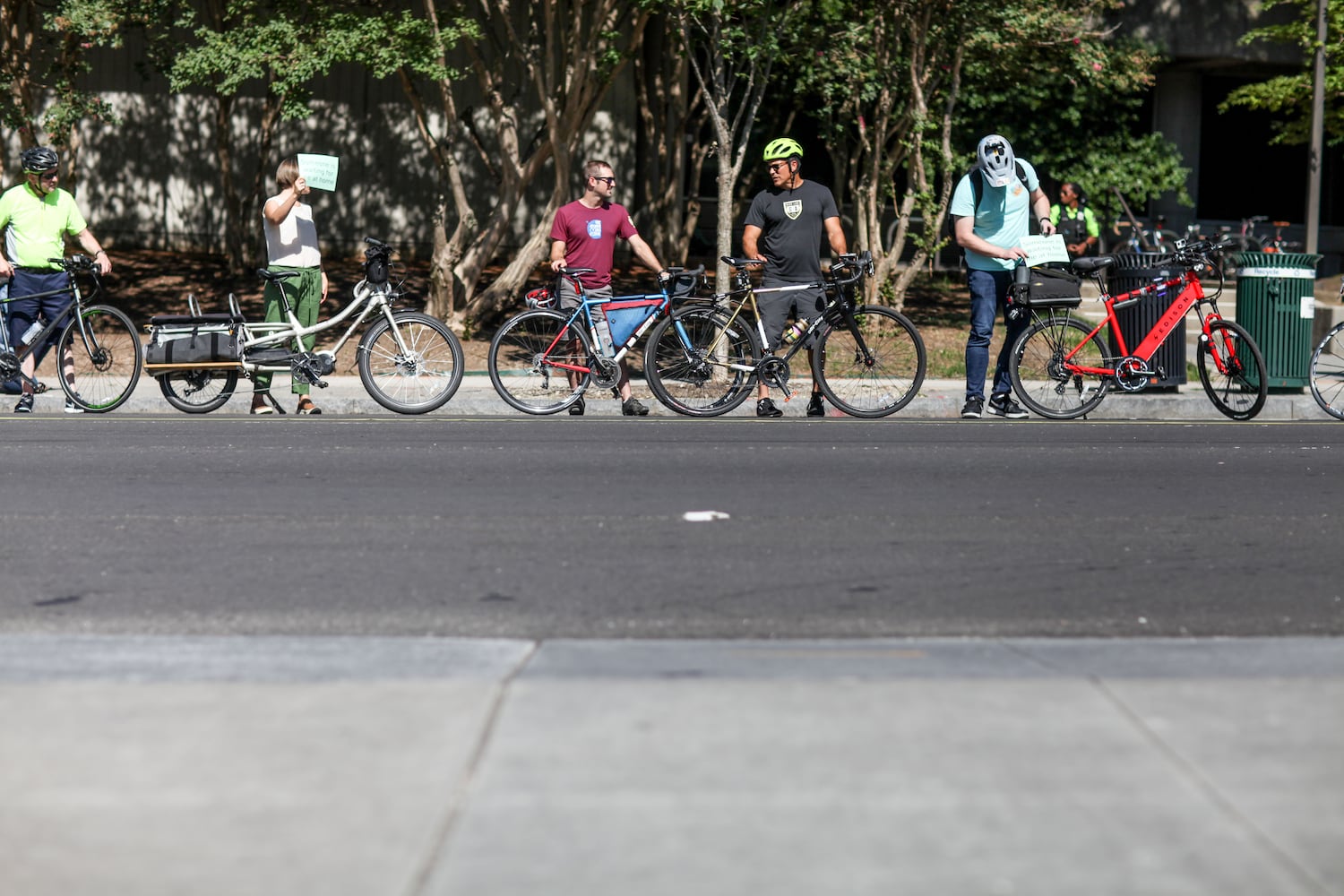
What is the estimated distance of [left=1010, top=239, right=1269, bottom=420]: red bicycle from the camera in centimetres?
1169

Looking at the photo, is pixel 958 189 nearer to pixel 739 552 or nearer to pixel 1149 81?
pixel 739 552

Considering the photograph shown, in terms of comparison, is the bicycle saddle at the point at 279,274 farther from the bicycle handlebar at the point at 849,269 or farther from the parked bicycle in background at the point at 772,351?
Answer: the bicycle handlebar at the point at 849,269

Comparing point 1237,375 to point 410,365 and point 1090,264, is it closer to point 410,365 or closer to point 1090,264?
point 1090,264

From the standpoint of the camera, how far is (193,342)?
1175 centimetres

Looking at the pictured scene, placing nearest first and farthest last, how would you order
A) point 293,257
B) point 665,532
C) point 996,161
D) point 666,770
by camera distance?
point 666,770
point 665,532
point 996,161
point 293,257

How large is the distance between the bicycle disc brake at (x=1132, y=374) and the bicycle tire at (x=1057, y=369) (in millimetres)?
90

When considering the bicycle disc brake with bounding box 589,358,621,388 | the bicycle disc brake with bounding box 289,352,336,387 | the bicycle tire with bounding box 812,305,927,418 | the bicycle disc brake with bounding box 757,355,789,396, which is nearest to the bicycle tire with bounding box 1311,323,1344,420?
the bicycle tire with bounding box 812,305,927,418

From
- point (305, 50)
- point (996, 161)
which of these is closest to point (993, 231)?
point (996, 161)

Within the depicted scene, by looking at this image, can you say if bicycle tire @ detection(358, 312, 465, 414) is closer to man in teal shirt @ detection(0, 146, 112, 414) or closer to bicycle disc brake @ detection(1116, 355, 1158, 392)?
man in teal shirt @ detection(0, 146, 112, 414)

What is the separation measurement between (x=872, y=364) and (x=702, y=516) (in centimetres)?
435

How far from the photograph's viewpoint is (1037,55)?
65.7 ft

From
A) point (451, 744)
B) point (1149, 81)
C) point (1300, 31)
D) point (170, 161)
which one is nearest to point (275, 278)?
point (451, 744)

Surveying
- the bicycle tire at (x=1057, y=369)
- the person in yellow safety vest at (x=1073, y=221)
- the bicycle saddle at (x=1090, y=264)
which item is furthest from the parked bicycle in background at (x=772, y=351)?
the person in yellow safety vest at (x=1073, y=221)

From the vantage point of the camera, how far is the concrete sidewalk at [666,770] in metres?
3.39
